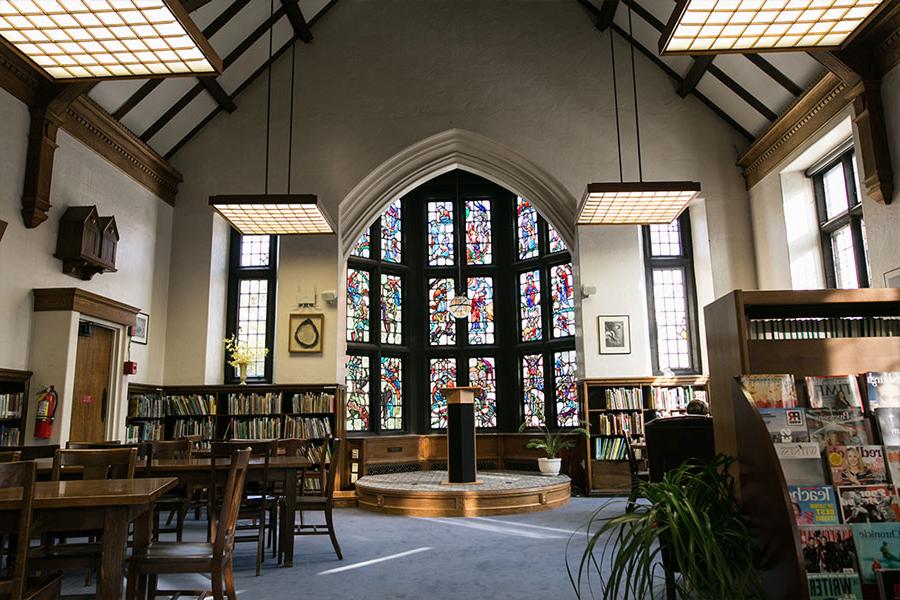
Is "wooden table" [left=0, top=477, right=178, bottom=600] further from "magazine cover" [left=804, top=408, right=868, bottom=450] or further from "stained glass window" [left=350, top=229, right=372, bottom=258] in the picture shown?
"stained glass window" [left=350, top=229, right=372, bottom=258]

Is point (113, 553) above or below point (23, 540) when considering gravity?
below

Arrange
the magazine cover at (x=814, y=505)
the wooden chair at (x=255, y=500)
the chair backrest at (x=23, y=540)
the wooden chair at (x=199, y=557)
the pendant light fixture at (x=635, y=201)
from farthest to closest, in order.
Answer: the pendant light fixture at (x=635, y=201) < the wooden chair at (x=255, y=500) < the wooden chair at (x=199, y=557) < the magazine cover at (x=814, y=505) < the chair backrest at (x=23, y=540)

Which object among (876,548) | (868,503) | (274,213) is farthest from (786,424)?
(274,213)

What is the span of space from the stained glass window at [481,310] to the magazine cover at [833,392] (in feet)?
30.8

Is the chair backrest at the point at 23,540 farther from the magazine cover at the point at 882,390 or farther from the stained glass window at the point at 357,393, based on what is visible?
the stained glass window at the point at 357,393

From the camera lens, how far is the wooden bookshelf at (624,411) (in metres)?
9.06

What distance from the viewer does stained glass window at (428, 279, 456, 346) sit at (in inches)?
470

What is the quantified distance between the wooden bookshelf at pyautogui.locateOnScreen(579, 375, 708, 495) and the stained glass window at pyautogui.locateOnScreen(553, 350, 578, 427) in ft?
5.03

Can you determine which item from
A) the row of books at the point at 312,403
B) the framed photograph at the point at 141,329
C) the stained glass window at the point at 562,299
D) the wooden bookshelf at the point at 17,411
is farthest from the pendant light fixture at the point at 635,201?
the wooden bookshelf at the point at 17,411

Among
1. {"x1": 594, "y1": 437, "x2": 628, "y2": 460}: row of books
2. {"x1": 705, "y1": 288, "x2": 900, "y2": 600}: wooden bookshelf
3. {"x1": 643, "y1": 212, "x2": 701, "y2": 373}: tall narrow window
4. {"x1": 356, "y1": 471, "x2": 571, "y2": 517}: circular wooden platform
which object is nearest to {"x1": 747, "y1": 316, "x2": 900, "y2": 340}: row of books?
{"x1": 705, "y1": 288, "x2": 900, "y2": 600}: wooden bookshelf

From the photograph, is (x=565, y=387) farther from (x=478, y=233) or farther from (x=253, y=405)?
(x=253, y=405)

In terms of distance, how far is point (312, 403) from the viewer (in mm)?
8984

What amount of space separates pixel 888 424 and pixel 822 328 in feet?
1.48

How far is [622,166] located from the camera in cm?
955
